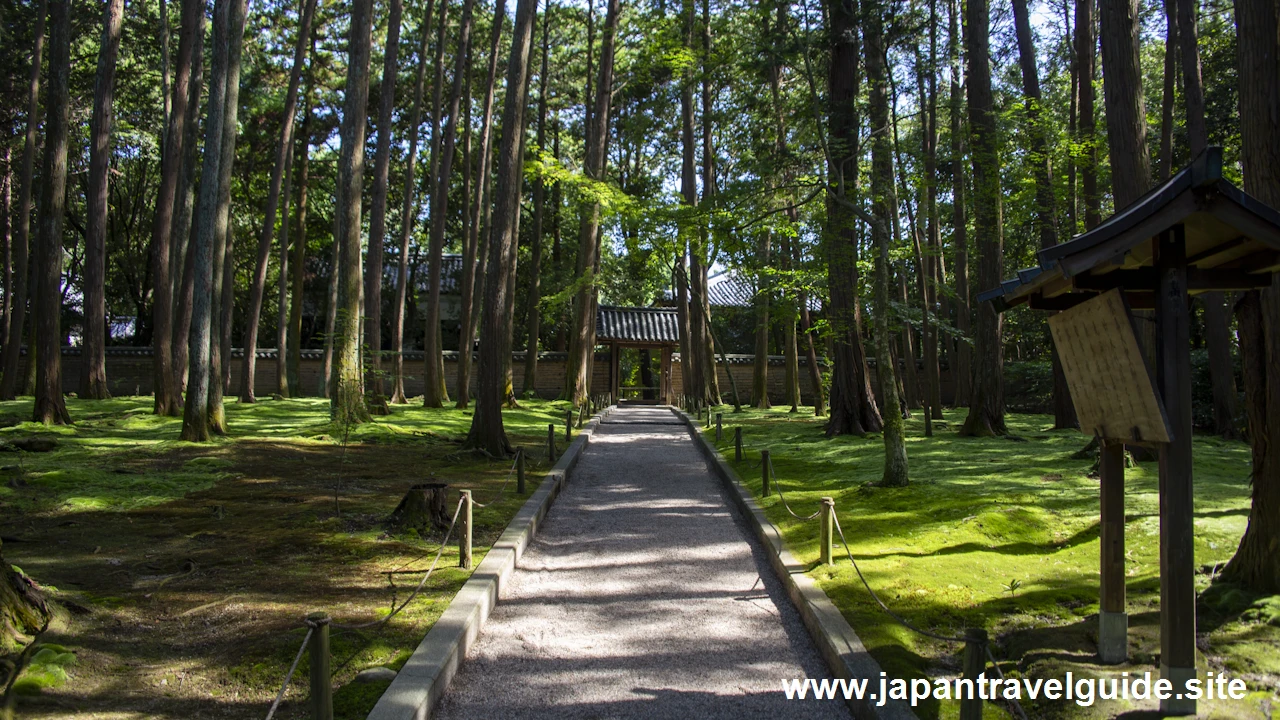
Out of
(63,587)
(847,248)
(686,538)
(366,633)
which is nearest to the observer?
(366,633)

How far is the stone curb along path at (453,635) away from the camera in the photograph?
12.8 ft

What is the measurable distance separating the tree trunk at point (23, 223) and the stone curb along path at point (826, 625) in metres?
20.5

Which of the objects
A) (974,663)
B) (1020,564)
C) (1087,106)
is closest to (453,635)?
(974,663)

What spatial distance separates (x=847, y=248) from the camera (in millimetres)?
13602

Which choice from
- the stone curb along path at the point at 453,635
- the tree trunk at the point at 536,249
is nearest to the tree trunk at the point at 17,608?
the stone curb along path at the point at 453,635

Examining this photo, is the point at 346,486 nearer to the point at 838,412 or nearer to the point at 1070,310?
the point at 1070,310

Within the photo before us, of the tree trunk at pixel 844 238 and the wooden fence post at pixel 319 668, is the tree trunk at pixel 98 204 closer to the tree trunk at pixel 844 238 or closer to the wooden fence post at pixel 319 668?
the tree trunk at pixel 844 238

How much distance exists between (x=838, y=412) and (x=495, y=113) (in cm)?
1973

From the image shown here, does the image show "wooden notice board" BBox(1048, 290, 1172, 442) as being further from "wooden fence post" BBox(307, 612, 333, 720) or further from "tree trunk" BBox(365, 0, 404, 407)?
"tree trunk" BBox(365, 0, 404, 407)

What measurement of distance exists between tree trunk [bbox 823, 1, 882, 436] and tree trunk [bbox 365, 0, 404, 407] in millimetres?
9132

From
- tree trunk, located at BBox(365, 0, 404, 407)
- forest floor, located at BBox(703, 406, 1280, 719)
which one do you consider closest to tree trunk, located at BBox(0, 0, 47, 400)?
tree trunk, located at BBox(365, 0, 404, 407)

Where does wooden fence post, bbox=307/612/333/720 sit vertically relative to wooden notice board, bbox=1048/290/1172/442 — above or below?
below

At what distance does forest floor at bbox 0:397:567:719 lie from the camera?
4145 millimetres

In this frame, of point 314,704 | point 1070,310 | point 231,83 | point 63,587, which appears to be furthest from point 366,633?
point 231,83
